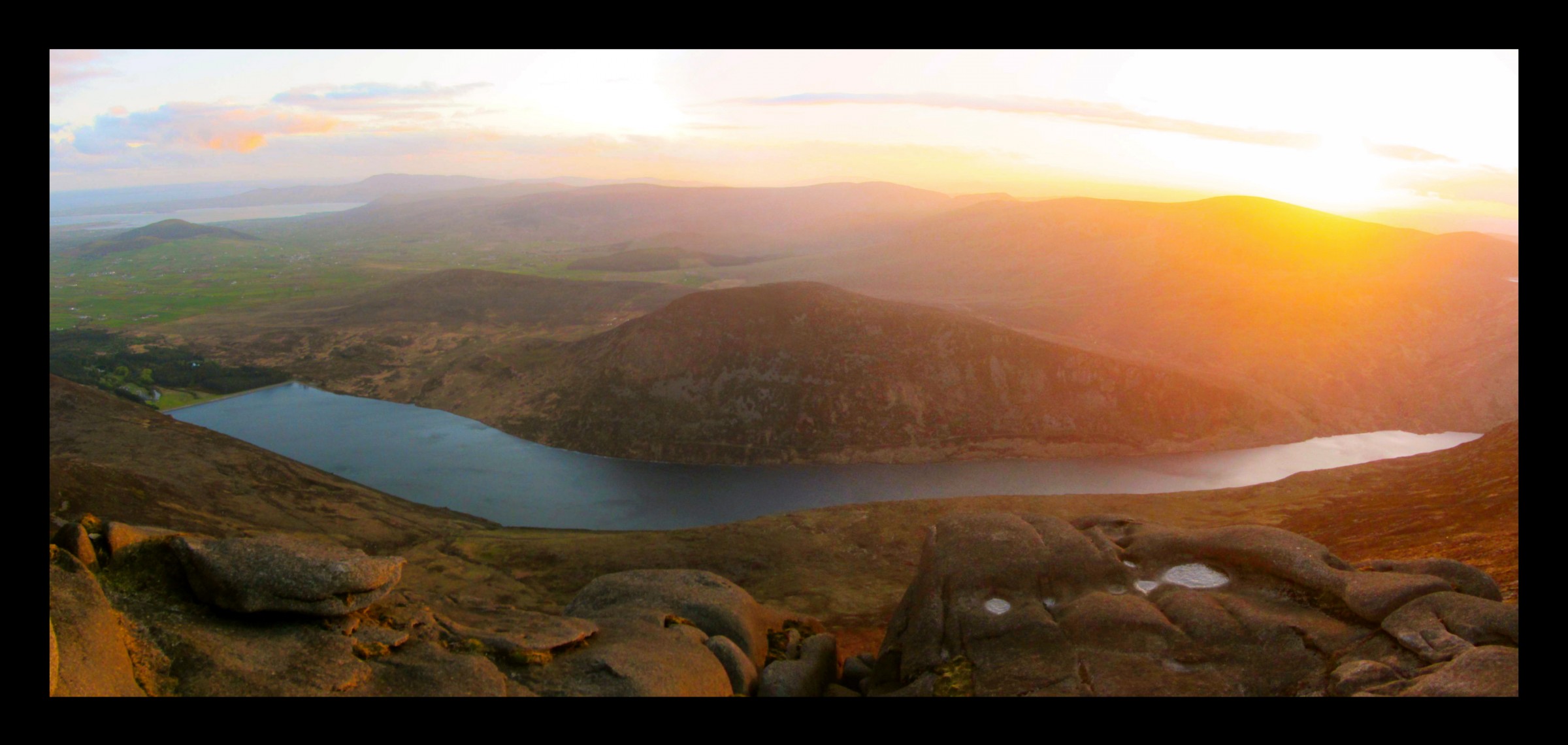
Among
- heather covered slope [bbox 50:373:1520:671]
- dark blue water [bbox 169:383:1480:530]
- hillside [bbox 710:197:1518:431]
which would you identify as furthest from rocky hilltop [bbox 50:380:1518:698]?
hillside [bbox 710:197:1518:431]

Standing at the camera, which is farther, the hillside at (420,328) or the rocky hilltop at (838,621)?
the hillside at (420,328)

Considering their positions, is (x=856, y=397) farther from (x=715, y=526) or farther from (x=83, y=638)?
(x=83, y=638)

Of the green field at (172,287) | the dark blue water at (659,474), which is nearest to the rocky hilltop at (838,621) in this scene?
the dark blue water at (659,474)

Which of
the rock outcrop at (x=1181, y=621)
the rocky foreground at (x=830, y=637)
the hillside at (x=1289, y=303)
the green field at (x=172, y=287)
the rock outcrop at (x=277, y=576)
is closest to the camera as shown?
the rocky foreground at (x=830, y=637)

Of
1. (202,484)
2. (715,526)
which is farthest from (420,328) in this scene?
(715,526)

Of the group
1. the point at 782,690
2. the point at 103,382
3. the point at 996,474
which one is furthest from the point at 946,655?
the point at 103,382

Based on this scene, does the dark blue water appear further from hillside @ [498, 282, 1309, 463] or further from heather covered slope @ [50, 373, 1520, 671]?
heather covered slope @ [50, 373, 1520, 671]

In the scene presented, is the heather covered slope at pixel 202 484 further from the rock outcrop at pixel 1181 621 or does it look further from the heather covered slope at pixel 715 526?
the rock outcrop at pixel 1181 621
